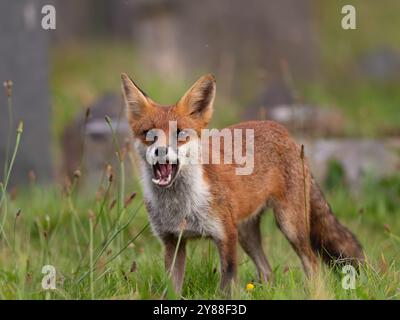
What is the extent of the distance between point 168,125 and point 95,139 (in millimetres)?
4783

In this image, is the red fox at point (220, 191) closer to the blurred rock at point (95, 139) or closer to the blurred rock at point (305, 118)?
the blurred rock at point (95, 139)

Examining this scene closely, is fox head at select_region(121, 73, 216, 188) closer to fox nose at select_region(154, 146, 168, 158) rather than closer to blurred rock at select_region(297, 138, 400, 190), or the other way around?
fox nose at select_region(154, 146, 168, 158)

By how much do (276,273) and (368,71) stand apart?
45.5 feet

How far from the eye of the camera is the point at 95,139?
395 inches

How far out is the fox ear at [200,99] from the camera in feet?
18.1

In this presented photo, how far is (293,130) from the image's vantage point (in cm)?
1040

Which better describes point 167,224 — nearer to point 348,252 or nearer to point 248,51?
point 348,252

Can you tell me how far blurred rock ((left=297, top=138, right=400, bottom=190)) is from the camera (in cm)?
957

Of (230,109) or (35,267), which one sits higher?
(230,109)

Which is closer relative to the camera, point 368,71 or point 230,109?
point 230,109

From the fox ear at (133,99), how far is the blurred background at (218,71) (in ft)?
1.71

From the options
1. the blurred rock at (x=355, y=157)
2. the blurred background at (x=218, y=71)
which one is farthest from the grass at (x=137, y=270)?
the blurred rock at (x=355, y=157)
